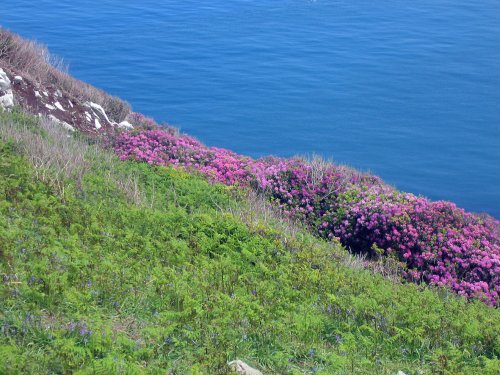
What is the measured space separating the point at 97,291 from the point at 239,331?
4.54ft

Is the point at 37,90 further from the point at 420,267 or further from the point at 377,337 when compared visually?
the point at 377,337

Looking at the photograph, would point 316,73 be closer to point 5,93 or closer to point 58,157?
point 5,93

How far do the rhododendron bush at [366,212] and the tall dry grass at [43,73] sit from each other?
3.25m

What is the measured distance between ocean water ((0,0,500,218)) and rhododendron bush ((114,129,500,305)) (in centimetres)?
838

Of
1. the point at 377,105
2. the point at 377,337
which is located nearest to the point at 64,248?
the point at 377,337

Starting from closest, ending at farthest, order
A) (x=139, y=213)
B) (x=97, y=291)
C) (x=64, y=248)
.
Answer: (x=97, y=291) → (x=64, y=248) → (x=139, y=213)

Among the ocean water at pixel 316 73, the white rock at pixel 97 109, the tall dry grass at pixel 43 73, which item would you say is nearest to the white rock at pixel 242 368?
the white rock at pixel 97 109

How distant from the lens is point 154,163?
13.9 metres

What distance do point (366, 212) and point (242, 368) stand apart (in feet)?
26.2

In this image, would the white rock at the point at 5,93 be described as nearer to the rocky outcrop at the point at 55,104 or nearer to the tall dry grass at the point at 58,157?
the rocky outcrop at the point at 55,104

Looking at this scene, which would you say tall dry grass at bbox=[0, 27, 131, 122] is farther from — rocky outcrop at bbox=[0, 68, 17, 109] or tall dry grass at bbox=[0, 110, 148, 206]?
tall dry grass at bbox=[0, 110, 148, 206]

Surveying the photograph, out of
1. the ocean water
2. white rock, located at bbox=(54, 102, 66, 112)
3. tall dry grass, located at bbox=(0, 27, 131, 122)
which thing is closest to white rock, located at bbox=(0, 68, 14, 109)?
white rock, located at bbox=(54, 102, 66, 112)

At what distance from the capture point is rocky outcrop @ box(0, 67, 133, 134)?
1578 centimetres

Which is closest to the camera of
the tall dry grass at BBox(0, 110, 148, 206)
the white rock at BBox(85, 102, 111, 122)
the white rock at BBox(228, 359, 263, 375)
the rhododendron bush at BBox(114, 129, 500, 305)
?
the white rock at BBox(228, 359, 263, 375)
